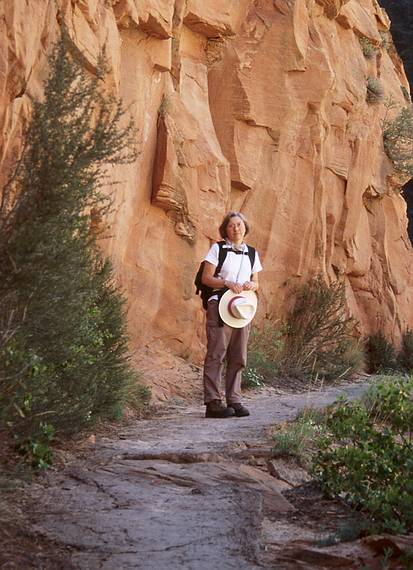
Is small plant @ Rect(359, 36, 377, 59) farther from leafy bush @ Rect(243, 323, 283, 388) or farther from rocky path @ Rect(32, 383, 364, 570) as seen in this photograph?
rocky path @ Rect(32, 383, 364, 570)

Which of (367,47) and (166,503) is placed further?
(367,47)

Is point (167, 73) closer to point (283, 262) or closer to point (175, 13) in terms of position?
point (175, 13)

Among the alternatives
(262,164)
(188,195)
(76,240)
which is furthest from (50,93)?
(262,164)

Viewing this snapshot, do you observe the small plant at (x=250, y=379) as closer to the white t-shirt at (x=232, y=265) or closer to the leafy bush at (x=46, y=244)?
the white t-shirt at (x=232, y=265)

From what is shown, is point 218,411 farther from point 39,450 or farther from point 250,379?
point 250,379

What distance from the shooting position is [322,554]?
157 inches

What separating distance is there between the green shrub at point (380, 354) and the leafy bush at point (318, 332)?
2449 millimetres

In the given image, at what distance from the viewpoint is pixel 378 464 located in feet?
15.5

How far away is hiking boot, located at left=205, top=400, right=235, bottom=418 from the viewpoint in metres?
8.55

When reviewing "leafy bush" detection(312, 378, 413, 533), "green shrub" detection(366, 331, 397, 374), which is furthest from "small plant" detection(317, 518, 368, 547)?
"green shrub" detection(366, 331, 397, 374)

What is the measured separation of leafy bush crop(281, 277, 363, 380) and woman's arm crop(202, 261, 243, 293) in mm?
6488

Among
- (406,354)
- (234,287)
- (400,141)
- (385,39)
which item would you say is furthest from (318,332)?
(385,39)

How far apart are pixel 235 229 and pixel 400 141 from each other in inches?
517

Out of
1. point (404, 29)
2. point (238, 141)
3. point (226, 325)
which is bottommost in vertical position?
point (226, 325)
